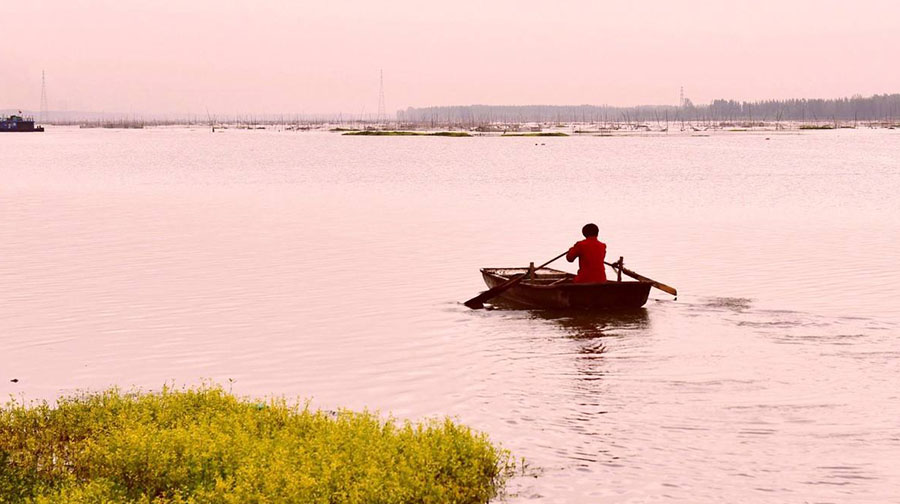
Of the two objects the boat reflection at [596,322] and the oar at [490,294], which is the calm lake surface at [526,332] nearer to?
the boat reflection at [596,322]

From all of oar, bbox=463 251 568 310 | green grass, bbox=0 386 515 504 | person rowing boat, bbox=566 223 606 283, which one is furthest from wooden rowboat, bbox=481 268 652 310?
green grass, bbox=0 386 515 504

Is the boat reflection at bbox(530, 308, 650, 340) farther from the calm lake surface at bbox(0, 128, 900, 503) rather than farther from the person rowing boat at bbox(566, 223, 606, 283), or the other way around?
the person rowing boat at bbox(566, 223, 606, 283)

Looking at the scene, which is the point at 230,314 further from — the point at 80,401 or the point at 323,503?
the point at 323,503

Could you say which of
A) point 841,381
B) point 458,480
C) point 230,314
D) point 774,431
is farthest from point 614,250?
point 458,480

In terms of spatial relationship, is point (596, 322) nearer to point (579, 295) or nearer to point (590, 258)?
point (579, 295)

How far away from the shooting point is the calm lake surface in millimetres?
12750

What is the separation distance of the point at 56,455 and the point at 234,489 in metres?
2.92

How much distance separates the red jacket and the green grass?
10050mm

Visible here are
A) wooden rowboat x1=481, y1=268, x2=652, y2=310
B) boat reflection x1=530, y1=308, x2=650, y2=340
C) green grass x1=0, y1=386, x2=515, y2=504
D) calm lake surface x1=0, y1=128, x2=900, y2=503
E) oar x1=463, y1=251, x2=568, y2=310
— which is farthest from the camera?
oar x1=463, y1=251, x2=568, y2=310

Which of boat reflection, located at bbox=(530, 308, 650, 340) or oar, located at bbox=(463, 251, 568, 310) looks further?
oar, located at bbox=(463, 251, 568, 310)

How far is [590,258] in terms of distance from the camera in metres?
22.0

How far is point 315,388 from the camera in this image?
1606 centimetres

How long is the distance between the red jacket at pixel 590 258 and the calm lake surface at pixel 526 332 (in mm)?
984

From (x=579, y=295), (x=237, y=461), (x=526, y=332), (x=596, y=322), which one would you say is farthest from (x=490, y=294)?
(x=237, y=461)
